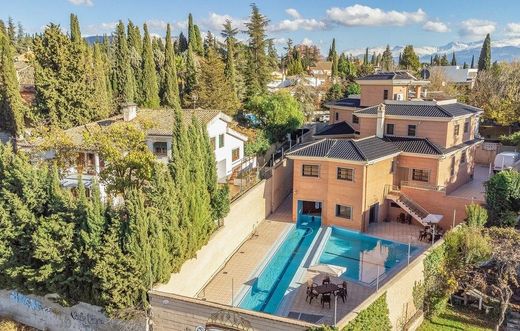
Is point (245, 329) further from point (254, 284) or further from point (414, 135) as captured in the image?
point (414, 135)

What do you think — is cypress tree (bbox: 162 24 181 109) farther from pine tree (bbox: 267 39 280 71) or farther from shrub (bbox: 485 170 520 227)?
shrub (bbox: 485 170 520 227)

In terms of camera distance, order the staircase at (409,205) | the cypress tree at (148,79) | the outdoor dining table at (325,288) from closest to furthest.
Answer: the outdoor dining table at (325,288)
the staircase at (409,205)
the cypress tree at (148,79)

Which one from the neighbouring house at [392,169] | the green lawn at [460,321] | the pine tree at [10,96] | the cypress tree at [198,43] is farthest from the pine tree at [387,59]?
the green lawn at [460,321]

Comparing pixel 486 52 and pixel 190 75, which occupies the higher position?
pixel 486 52

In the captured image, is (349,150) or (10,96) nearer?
(349,150)

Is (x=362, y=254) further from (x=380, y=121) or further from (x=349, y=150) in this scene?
(x=380, y=121)

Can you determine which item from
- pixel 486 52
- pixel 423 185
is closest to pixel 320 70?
pixel 486 52

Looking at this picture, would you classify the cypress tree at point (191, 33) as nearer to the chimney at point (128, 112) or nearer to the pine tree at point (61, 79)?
the pine tree at point (61, 79)
